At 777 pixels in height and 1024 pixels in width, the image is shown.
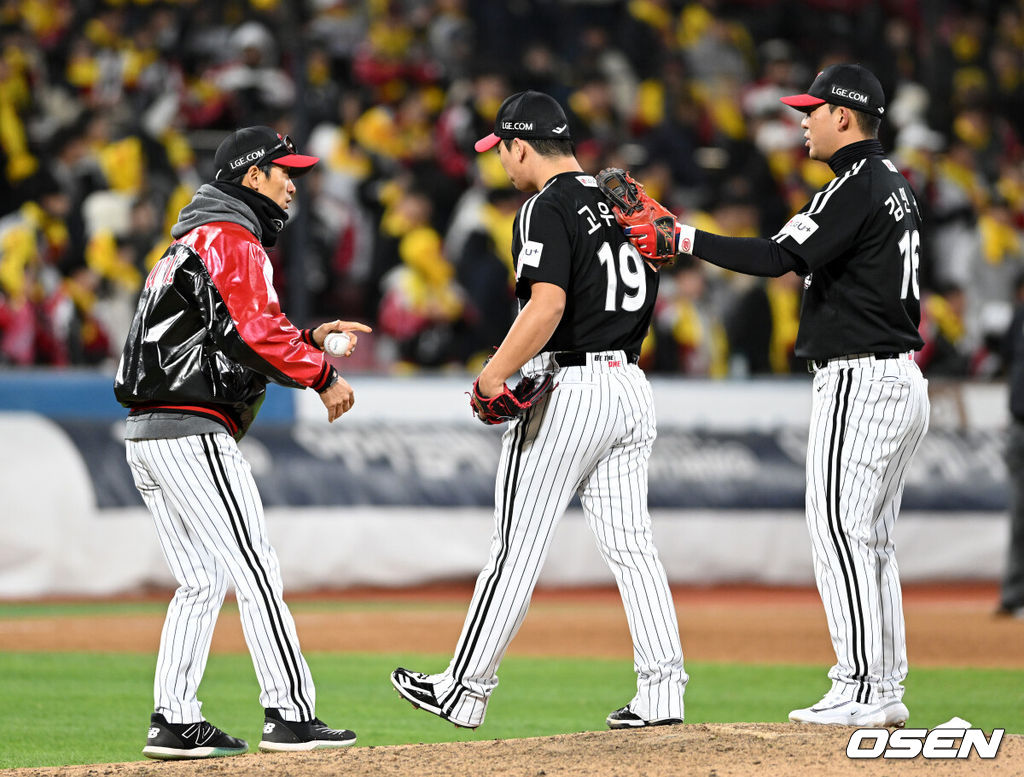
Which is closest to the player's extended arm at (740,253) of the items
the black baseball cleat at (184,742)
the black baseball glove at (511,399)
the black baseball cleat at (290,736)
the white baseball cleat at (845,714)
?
the black baseball glove at (511,399)

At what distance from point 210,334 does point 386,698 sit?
291cm

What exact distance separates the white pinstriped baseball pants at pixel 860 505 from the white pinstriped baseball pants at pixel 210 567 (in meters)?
1.94

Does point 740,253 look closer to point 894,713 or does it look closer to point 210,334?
point 894,713

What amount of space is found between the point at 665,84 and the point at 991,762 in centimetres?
1534

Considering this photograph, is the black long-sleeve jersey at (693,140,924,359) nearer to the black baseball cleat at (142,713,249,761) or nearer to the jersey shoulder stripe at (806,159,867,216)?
the jersey shoulder stripe at (806,159,867,216)

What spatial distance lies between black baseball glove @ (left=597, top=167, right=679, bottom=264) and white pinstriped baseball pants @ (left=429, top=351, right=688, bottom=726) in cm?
41

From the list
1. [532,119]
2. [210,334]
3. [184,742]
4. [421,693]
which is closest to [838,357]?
[532,119]

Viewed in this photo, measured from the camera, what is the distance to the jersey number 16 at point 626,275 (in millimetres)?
5348

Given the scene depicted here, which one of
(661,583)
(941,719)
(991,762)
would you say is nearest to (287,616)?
(661,583)

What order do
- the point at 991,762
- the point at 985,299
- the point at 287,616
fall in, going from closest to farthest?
the point at 991,762 → the point at 287,616 → the point at 985,299

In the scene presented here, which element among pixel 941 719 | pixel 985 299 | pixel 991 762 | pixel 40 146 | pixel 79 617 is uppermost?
pixel 40 146

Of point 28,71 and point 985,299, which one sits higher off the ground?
point 28,71

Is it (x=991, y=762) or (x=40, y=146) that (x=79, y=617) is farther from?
(x=991, y=762)

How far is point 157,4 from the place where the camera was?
55.1 ft
